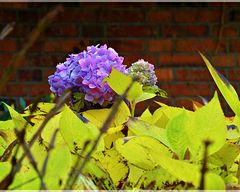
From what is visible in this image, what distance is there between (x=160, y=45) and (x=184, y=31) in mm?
174

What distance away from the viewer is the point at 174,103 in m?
3.75

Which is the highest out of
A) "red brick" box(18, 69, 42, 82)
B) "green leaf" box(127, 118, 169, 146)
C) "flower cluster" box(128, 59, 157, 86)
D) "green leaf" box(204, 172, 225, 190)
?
"flower cluster" box(128, 59, 157, 86)

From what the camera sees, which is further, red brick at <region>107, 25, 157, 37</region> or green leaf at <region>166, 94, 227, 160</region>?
red brick at <region>107, 25, 157, 37</region>

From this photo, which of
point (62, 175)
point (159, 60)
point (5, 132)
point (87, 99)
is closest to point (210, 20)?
point (159, 60)

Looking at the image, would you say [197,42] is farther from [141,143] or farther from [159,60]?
[141,143]

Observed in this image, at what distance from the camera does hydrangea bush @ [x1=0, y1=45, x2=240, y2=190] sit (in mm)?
525

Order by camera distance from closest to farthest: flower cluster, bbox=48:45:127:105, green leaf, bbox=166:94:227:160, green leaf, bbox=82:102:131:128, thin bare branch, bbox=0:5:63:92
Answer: thin bare branch, bbox=0:5:63:92 < green leaf, bbox=166:94:227:160 < green leaf, bbox=82:102:131:128 < flower cluster, bbox=48:45:127:105

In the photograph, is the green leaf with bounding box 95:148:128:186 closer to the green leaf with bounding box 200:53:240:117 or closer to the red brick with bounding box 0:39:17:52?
the green leaf with bounding box 200:53:240:117

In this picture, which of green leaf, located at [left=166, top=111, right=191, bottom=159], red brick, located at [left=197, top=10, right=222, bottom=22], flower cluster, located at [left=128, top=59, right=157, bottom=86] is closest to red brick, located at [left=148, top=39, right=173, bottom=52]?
red brick, located at [left=197, top=10, right=222, bottom=22]

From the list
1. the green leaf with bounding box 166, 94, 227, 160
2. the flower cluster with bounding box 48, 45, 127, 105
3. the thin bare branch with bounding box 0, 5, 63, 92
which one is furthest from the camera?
the flower cluster with bounding box 48, 45, 127, 105

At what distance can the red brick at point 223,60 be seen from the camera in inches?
Answer: 150

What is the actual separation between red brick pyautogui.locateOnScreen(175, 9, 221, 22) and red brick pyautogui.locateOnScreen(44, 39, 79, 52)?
0.60 metres

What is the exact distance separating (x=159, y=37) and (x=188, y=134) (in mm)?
3174

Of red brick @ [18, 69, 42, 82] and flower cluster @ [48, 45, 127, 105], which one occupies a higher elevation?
flower cluster @ [48, 45, 127, 105]
